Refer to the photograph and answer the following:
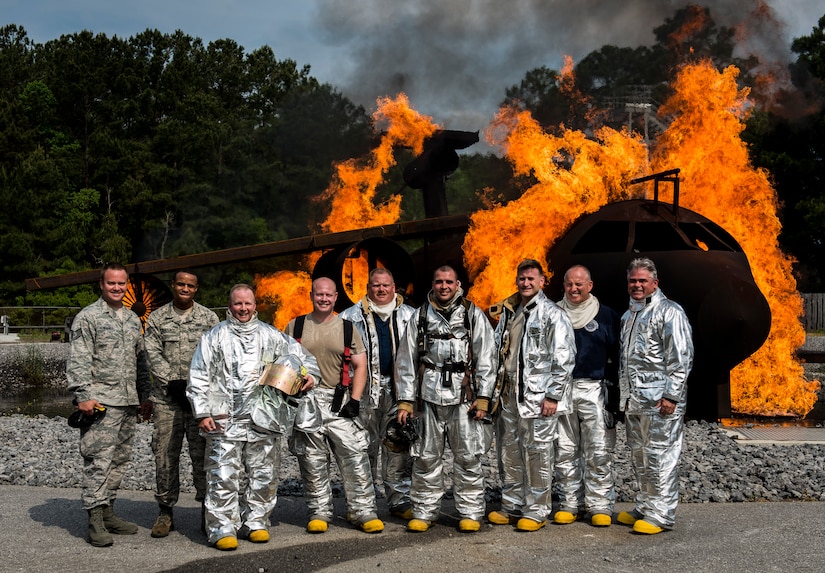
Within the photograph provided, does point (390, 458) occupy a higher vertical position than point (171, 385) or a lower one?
lower

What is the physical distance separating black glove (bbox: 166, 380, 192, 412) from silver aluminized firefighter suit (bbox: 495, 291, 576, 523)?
7.68ft

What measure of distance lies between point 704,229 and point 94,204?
33866 mm

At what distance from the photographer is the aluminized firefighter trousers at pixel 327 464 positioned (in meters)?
6.35

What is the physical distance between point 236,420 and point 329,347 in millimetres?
895

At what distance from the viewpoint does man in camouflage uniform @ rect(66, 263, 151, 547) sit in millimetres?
6074

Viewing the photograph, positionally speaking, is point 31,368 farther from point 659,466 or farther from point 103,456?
point 659,466

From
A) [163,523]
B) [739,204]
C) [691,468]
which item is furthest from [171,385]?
[739,204]

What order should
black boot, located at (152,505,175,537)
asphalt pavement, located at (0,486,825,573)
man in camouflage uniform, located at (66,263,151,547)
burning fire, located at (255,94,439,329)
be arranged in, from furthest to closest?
burning fire, located at (255,94,439,329) < black boot, located at (152,505,175,537) < man in camouflage uniform, located at (66,263,151,547) < asphalt pavement, located at (0,486,825,573)

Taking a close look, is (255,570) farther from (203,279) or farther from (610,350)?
(203,279)

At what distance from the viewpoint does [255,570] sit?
211 inches

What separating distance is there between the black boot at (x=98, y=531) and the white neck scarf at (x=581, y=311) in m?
3.73

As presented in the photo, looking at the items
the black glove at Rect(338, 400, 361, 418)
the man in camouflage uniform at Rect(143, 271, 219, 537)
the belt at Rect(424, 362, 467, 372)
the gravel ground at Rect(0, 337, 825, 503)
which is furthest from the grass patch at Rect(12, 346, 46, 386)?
the belt at Rect(424, 362, 467, 372)

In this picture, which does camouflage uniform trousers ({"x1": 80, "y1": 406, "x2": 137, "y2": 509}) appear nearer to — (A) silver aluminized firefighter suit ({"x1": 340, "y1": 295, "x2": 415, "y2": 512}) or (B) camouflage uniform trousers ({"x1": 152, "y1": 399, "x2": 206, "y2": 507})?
(B) camouflage uniform trousers ({"x1": 152, "y1": 399, "x2": 206, "y2": 507})

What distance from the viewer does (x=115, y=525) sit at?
6207mm
